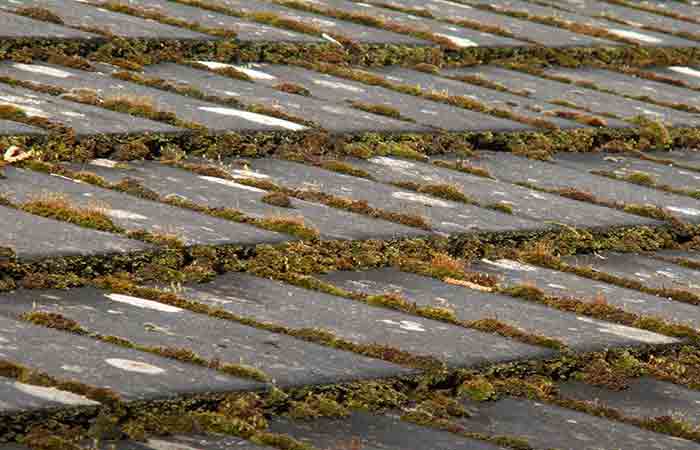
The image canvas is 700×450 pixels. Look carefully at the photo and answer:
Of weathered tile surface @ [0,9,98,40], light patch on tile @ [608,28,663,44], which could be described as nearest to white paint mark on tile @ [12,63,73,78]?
weathered tile surface @ [0,9,98,40]

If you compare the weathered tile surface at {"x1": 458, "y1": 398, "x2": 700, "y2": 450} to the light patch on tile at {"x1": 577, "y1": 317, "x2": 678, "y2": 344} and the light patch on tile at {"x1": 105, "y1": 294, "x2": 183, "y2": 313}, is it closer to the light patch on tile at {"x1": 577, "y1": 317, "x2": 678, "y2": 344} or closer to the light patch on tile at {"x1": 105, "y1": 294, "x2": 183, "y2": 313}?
the light patch on tile at {"x1": 577, "y1": 317, "x2": 678, "y2": 344}

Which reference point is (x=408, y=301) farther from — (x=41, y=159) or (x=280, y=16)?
(x=280, y=16)

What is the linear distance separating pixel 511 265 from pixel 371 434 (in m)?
1.82

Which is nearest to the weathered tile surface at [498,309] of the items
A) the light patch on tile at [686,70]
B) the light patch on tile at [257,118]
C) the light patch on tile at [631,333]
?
the light patch on tile at [631,333]

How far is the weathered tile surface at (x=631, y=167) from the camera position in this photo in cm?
764

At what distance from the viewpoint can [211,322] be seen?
477 cm

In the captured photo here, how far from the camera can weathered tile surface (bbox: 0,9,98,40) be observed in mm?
7281

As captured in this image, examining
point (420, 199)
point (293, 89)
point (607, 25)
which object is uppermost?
point (607, 25)

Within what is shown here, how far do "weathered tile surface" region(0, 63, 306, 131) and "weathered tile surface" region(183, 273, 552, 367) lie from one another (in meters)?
1.62

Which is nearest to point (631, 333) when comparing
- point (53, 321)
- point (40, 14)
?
point (53, 321)

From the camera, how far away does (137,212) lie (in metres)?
5.52

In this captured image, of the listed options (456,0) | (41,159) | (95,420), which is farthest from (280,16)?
(95,420)

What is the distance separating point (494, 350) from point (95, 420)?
1459 mm

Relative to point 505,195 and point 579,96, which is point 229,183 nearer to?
point 505,195
